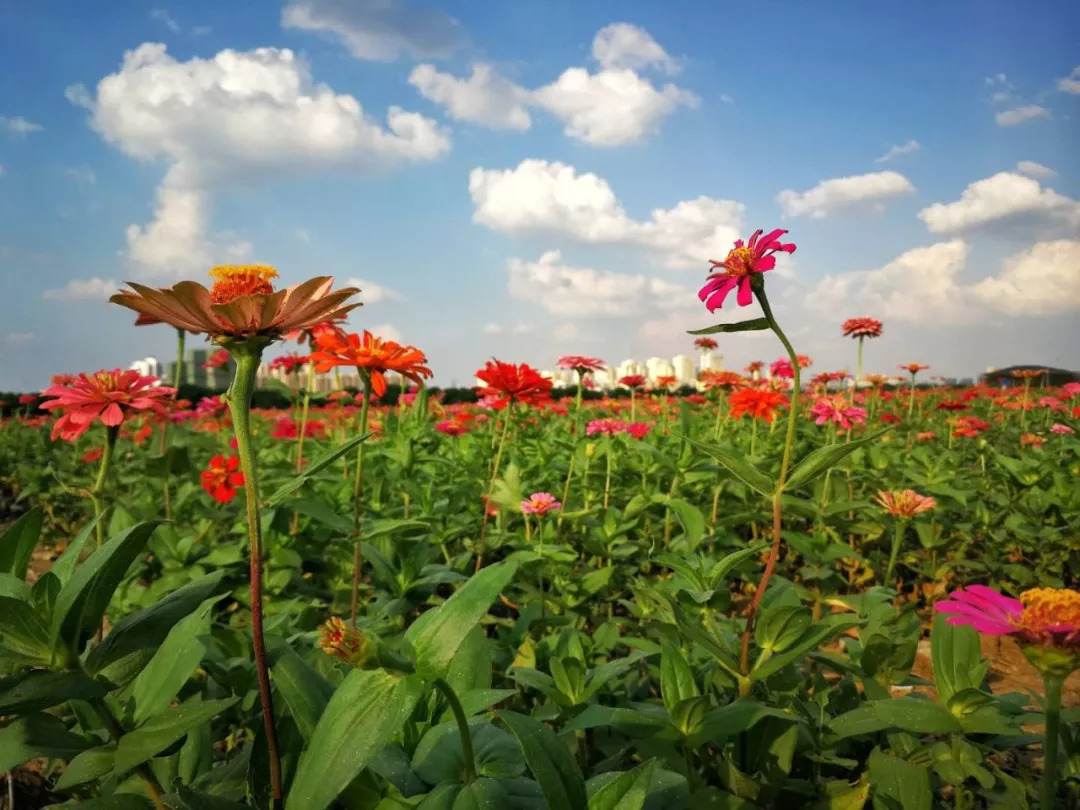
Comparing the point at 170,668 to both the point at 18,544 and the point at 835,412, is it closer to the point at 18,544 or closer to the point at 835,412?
the point at 18,544

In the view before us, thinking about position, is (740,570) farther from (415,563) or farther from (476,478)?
(476,478)

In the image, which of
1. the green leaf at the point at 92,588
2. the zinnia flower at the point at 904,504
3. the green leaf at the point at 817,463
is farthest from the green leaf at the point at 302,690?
the zinnia flower at the point at 904,504

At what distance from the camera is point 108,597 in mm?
900

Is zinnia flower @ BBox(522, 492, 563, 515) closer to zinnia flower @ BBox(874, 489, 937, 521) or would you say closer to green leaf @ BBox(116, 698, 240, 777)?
zinnia flower @ BBox(874, 489, 937, 521)

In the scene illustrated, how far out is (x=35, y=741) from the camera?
3.00 feet

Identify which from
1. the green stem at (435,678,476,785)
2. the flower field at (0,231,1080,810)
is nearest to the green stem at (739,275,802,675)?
the flower field at (0,231,1080,810)

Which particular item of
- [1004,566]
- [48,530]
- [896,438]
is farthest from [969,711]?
[48,530]

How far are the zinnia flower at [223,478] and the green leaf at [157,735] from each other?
1.97 metres

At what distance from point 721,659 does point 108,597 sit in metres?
0.95

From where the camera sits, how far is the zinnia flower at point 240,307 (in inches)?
33.0

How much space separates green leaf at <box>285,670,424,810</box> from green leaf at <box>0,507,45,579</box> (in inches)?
21.7

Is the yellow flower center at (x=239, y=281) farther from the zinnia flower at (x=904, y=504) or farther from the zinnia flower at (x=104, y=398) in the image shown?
the zinnia flower at (x=904, y=504)

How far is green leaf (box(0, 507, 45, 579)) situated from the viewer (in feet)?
3.23

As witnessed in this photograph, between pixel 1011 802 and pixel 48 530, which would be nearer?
pixel 1011 802
